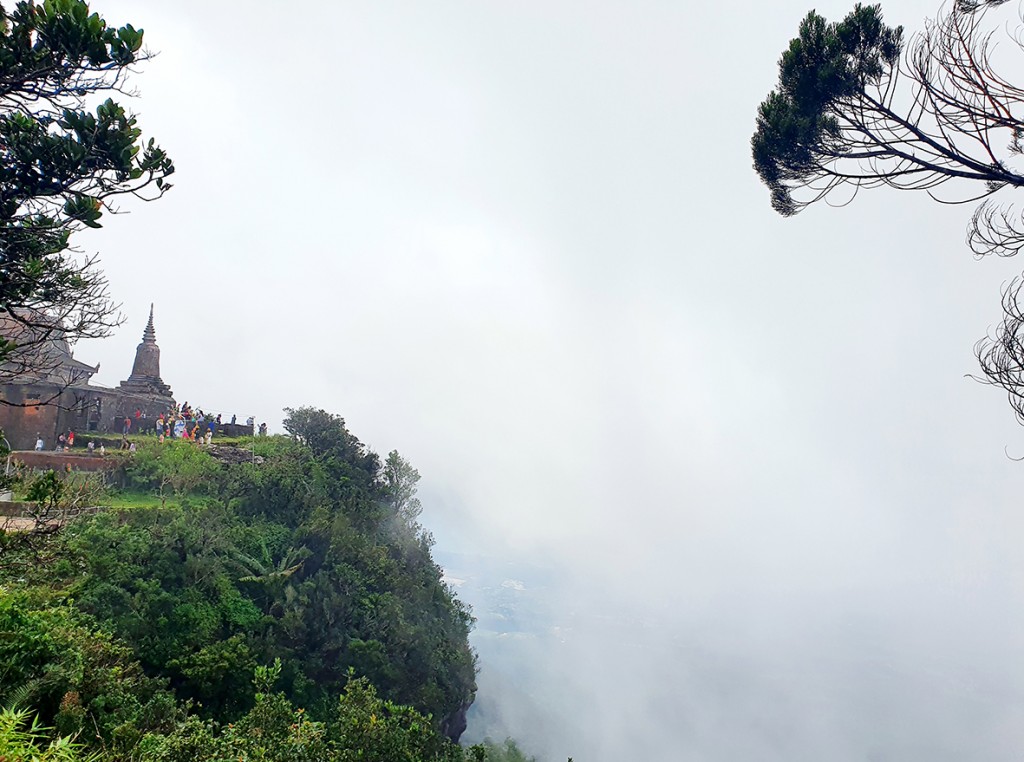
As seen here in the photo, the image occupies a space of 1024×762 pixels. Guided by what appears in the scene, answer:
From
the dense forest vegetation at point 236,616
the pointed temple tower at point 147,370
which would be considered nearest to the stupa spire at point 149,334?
the pointed temple tower at point 147,370

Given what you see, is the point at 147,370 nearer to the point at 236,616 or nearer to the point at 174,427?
the point at 174,427

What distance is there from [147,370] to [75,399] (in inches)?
414

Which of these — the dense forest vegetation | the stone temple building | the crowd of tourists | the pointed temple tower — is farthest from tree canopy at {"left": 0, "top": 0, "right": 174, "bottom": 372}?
the pointed temple tower

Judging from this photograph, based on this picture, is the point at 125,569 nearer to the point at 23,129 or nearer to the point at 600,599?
the point at 23,129

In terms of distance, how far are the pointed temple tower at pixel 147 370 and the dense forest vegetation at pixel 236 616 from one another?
669 cm

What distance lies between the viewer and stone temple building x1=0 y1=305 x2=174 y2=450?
22531 mm

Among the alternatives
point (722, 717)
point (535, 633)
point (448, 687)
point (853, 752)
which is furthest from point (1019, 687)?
point (448, 687)

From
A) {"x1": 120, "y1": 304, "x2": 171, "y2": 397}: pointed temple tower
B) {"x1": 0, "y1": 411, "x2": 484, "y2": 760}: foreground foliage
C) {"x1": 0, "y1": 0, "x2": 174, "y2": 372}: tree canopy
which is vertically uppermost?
{"x1": 120, "y1": 304, "x2": 171, "y2": 397}: pointed temple tower

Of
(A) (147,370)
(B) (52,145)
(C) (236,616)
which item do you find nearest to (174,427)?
(A) (147,370)

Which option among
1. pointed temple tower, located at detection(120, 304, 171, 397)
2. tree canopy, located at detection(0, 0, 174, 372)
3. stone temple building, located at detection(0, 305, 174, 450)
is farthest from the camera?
pointed temple tower, located at detection(120, 304, 171, 397)

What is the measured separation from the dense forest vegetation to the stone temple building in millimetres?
4666

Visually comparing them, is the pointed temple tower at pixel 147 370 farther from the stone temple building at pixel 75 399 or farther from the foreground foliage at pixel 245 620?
the foreground foliage at pixel 245 620

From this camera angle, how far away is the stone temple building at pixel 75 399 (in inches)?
887

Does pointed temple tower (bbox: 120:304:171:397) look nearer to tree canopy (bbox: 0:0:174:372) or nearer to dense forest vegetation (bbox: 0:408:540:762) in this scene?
dense forest vegetation (bbox: 0:408:540:762)
